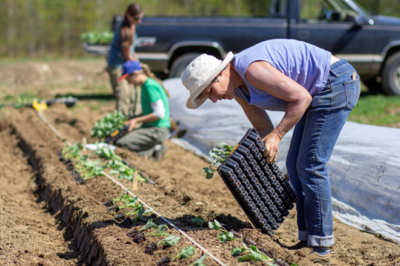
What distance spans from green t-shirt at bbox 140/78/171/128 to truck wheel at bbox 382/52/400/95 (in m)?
5.26

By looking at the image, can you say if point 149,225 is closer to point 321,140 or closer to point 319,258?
point 319,258

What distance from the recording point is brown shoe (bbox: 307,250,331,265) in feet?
10.4

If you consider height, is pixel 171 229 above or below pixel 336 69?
below

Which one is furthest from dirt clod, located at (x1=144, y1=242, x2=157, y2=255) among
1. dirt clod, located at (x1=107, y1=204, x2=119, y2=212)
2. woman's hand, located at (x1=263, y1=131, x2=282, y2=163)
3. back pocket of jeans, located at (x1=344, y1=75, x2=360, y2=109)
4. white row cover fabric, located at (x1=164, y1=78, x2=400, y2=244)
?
white row cover fabric, located at (x1=164, y1=78, x2=400, y2=244)

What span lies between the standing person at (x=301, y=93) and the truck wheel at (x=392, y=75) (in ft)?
21.9

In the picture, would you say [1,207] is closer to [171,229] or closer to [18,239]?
[18,239]

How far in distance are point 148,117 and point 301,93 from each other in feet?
11.7

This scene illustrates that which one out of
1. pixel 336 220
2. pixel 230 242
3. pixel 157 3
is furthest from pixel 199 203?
pixel 157 3

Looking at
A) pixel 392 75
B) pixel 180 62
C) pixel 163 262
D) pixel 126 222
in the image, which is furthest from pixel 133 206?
pixel 392 75

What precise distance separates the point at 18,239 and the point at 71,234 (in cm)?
48

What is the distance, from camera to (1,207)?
4.49m

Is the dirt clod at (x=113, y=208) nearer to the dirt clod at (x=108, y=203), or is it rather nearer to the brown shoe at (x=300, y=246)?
the dirt clod at (x=108, y=203)

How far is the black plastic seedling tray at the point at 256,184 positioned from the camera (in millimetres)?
3104

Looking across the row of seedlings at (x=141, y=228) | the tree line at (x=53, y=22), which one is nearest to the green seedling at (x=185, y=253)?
the row of seedlings at (x=141, y=228)
